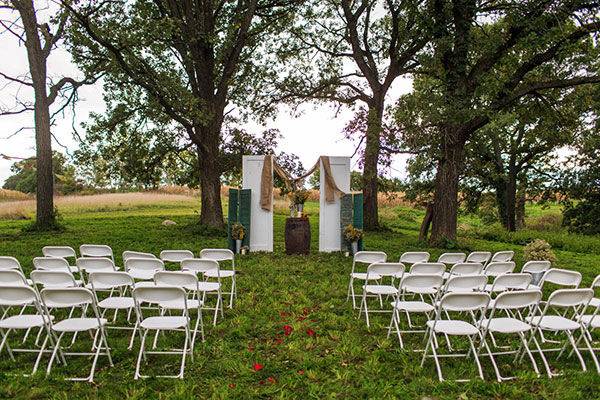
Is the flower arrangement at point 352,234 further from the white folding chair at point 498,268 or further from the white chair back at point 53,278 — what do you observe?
the white chair back at point 53,278

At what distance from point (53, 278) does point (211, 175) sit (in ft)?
37.9

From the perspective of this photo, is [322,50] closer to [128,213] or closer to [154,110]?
[154,110]

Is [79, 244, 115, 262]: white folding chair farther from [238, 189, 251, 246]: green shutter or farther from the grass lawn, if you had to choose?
[238, 189, 251, 246]: green shutter

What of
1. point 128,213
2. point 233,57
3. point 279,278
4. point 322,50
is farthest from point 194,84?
point 279,278

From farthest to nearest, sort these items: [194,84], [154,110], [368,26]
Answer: [368,26]
[194,84]
[154,110]

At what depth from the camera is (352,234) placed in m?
12.2

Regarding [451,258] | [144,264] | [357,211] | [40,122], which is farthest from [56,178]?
[451,258]

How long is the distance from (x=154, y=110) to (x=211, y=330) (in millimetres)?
11363

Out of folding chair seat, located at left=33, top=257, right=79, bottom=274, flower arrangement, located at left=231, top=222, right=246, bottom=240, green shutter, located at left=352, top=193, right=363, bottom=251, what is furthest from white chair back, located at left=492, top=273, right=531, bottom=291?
flower arrangement, located at left=231, top=222, right=246, bottom=240

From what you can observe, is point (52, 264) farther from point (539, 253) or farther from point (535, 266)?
point (539, 253)

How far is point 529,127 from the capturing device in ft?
78.7

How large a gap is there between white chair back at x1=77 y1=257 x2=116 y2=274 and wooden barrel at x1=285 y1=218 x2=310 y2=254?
6.52m

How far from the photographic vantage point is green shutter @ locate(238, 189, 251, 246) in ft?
41.4

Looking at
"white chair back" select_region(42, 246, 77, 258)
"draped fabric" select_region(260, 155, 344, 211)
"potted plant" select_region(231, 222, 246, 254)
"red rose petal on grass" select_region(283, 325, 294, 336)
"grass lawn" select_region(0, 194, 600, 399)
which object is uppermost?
"draped fabric" select_region(260, 155, 344, 211)
